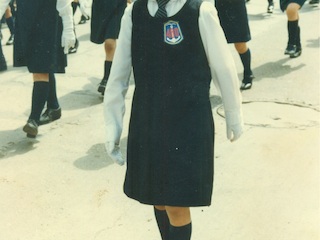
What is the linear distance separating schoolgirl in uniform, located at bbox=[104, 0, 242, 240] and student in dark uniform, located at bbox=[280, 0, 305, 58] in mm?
5039

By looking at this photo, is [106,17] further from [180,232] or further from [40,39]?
[180,232]

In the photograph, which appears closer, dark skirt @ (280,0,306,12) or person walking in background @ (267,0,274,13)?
dark skirt @ (280,0,306,12)

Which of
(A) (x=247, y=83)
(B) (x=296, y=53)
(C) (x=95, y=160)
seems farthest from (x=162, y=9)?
(B) (x=296, y=53)

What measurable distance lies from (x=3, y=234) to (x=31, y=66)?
2.02 metres

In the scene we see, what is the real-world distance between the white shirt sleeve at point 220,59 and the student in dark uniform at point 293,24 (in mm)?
5075

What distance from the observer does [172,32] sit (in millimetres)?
2955

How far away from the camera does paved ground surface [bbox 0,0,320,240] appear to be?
4082mm

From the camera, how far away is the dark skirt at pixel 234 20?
6.62 m

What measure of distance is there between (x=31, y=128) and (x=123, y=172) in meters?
1.13

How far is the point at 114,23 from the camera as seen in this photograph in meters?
6.74

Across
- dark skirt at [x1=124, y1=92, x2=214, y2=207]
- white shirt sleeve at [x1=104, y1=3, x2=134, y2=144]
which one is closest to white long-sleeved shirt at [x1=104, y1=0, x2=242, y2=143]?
white shirt sleeve at [x1=104, y1=3, x2=134, y2=144]

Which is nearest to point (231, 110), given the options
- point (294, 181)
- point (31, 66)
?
point (294, 181)

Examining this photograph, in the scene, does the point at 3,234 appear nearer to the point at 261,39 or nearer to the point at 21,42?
the point at 21,42

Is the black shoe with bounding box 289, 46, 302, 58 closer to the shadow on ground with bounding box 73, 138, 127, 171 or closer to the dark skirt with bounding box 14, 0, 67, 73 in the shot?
the shadow on ground with bounding box 73, 138, 127, 171
